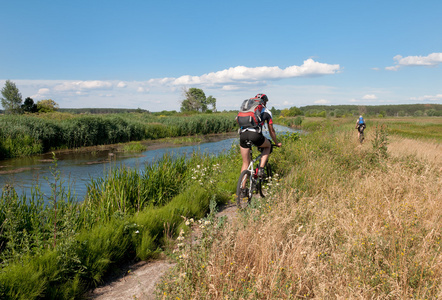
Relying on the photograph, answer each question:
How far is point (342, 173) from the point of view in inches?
311

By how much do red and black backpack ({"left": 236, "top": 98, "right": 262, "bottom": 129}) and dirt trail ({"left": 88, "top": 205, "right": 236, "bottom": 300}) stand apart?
9.07 ft

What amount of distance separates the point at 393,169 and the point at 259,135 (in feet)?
13.1

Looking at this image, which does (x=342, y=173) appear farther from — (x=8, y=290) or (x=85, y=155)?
(x=85, y=155)

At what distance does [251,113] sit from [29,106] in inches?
2336

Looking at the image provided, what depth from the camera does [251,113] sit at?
5.50 meters


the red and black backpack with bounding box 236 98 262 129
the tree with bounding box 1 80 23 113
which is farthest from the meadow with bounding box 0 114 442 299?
the tree with bounding box 1 80 23 113

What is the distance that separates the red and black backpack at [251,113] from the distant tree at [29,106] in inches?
2293

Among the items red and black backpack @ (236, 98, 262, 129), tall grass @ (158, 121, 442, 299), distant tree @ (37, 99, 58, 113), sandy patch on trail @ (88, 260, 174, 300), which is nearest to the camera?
tall grass @ (158, 121, 442, 299)

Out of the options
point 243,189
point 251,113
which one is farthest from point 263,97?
point 243,189

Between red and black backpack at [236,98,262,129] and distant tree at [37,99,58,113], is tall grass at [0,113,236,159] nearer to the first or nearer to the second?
red and black backpack at [236,98,262,129]

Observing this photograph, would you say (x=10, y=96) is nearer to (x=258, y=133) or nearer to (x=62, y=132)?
(x=62, y=132)

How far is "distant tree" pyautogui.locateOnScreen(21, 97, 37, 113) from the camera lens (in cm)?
5276

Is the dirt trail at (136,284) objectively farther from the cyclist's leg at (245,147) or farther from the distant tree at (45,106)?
the distant tree at (45,106)

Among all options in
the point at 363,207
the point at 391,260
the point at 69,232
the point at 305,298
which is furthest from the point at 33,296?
the point at 363,207
